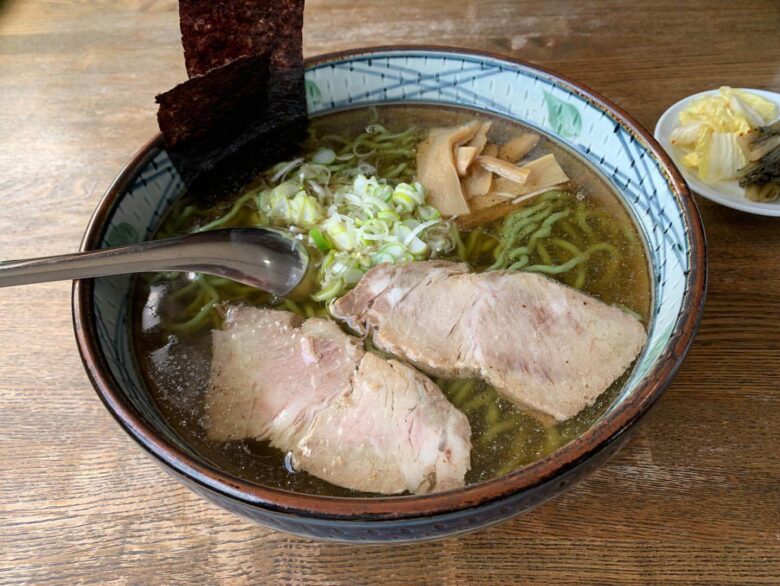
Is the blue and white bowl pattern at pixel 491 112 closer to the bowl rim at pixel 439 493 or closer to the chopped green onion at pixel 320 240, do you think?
the bowl rim at pixel 439 493

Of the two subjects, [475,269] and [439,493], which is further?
[475,269]

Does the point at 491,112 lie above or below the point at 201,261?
above

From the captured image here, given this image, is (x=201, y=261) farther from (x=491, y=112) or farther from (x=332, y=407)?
(x=491, y=112)

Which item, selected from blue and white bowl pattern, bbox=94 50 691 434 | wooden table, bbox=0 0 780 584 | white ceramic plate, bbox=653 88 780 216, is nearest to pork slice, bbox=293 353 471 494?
wooden table, bbox=0 0 780 584

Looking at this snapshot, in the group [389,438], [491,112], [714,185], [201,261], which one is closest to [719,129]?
[714,185]

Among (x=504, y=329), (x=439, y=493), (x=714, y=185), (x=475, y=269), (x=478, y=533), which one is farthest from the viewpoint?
(x=714, y=185)

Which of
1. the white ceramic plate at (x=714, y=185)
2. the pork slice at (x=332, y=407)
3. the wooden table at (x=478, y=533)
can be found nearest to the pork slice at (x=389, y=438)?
the pork slice at (x=332, y=407)

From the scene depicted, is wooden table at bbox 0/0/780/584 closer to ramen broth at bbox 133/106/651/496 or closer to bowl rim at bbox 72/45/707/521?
ramen broth at bbox 133/106/651/496
